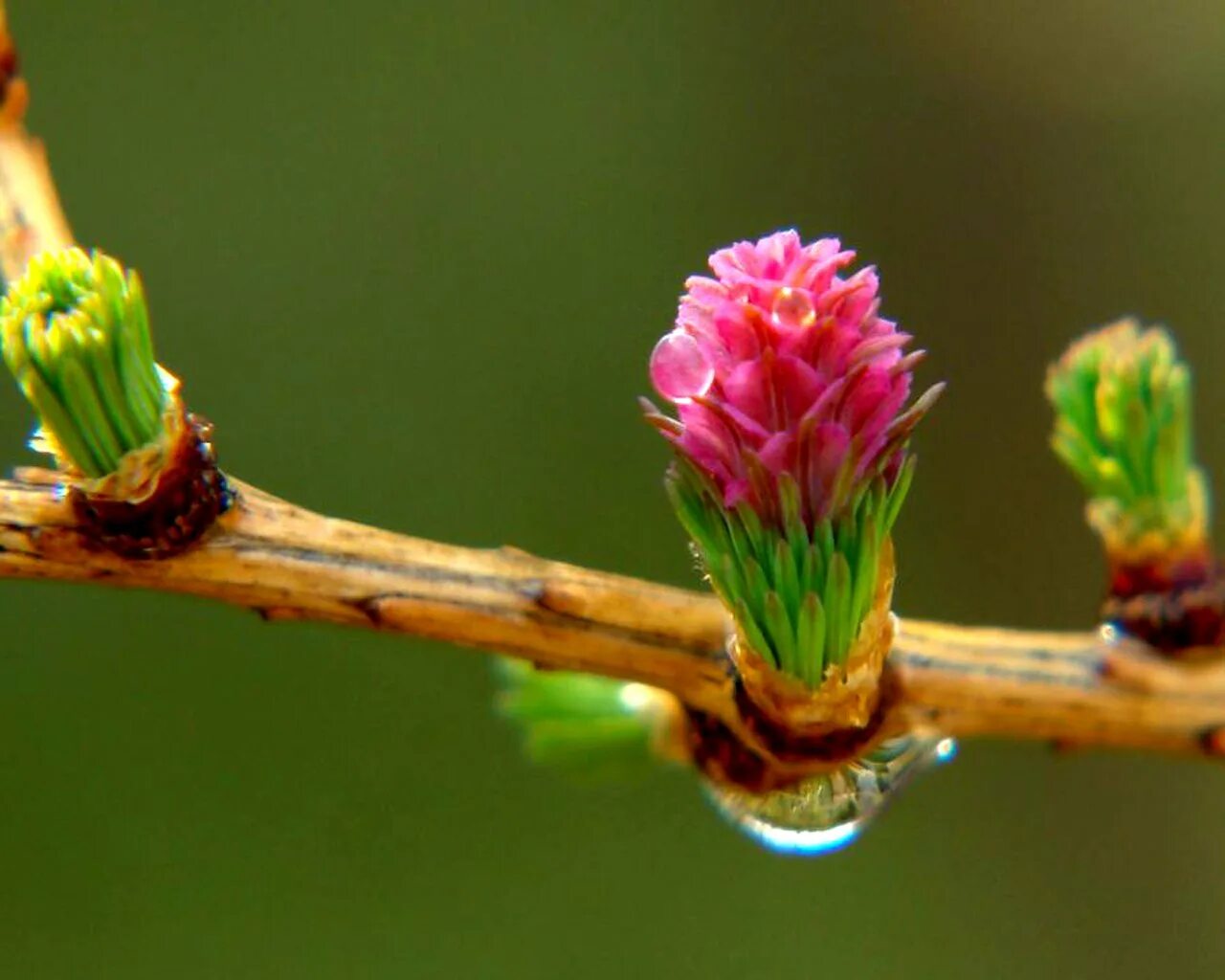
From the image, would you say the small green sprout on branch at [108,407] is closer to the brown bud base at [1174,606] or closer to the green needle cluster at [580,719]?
the green needle cluster at [580,719]

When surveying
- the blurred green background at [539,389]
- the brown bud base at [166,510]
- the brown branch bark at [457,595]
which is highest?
the brown bud base at [166,510]

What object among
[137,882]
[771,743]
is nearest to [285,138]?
[137,882]

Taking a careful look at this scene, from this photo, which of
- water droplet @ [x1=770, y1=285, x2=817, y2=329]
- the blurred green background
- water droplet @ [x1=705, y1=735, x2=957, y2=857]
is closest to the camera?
water droplet @ [x1=770, y1=285, x2=817, y2=329]

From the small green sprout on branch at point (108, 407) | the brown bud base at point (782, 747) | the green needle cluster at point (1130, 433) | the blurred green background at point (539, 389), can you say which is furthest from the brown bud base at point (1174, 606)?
the blurred green background at point (539, 389)

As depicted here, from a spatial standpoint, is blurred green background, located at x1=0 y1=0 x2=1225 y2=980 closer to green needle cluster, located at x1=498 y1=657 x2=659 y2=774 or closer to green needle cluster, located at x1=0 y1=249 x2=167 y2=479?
green needle cluster, located at x1=498 y1=657 x2=659 y2=774

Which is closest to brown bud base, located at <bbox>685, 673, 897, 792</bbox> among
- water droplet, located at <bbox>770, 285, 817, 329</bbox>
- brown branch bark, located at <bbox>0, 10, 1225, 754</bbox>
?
brown branch bark, located at <bbox>0, 10, 1225, 754</bbox>

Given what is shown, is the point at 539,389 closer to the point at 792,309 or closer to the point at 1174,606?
the point at 1174,606

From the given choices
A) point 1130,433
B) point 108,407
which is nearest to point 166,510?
point 108,407
